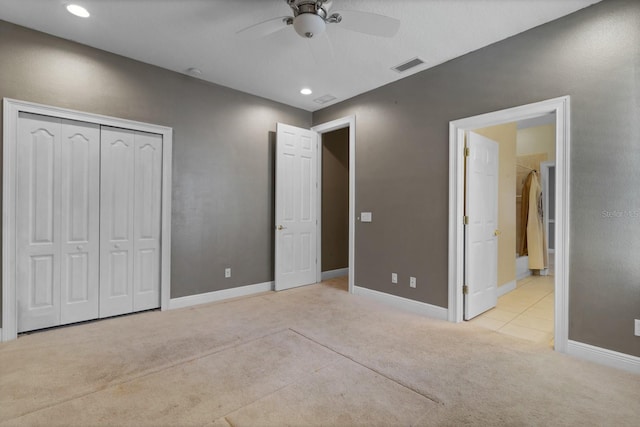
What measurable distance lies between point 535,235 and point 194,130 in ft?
20.0

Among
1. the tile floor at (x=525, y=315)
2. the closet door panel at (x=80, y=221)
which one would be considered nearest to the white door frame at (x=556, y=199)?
the tile floor at (x=525, y=315)

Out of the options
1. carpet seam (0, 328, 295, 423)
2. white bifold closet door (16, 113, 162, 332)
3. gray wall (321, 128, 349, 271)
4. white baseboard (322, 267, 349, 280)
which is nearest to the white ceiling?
white bifold closet door (16, 113, 162, 332)

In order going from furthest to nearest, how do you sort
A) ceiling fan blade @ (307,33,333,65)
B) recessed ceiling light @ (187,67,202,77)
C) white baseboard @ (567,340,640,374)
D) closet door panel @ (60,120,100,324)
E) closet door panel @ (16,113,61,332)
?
recessed ceiling light @ (187,67,202,77)
closet door panel @ (60,120,100,324)
ceiling fan blade @ (307,33,333,65)
closet door panel @ (16,113,61,332)
white baseboard @ (567,340,640,374)

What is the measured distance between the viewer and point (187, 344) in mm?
2756

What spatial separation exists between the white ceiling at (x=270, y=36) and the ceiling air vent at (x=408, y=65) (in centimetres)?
8

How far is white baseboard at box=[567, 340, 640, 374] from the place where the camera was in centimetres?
232

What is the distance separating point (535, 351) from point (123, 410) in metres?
3.18

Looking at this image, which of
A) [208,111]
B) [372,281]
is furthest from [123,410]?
[208,111]

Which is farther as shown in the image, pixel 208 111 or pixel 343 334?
pixel 208 111

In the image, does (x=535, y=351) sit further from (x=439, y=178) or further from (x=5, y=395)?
(x=5, y=395)

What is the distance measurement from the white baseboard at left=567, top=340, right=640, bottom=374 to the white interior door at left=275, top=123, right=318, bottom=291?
3.35m

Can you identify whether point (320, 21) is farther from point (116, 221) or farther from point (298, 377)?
point (116, 221)

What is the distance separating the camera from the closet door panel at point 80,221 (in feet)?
10.2

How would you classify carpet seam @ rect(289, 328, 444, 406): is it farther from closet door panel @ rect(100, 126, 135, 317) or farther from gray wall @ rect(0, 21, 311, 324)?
closet door panel @ rect(100, 126, 135, 317)
